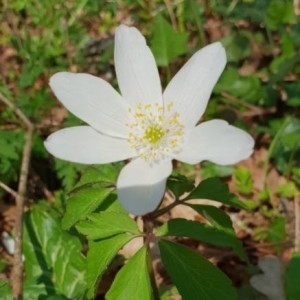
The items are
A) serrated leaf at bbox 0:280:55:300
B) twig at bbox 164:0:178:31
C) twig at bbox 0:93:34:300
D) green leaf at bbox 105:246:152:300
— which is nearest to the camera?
green leaf at bbox 105:246:152:300

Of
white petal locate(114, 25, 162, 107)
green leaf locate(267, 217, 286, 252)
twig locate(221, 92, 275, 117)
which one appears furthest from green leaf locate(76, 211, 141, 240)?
twig locate(221, 92, 275, 117)

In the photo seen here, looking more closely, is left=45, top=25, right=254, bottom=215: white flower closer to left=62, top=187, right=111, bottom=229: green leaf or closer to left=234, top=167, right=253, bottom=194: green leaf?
left=62, top=187, right=111, bottom=229: green leaf

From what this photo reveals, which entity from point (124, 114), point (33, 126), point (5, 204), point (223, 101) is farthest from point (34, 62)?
point (124, 114)

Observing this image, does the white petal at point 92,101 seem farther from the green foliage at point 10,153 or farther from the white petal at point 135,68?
the green foliage at point 10,153

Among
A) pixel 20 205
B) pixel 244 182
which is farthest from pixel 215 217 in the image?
pixel 244 182

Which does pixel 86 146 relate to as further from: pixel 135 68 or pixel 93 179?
pixel 135 68

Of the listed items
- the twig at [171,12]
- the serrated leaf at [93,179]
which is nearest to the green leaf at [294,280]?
the serrated leaf at [93,179]
